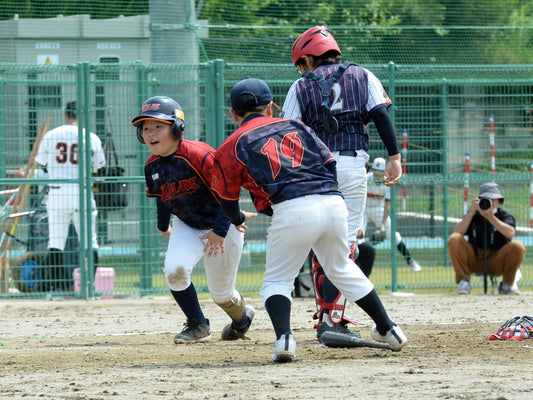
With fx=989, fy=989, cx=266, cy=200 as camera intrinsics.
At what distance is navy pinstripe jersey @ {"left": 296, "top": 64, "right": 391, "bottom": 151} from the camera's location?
702 cm

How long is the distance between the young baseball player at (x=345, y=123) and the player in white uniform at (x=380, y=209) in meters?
5.61

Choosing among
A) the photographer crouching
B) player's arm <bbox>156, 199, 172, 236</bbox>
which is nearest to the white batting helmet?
the photographer crouching

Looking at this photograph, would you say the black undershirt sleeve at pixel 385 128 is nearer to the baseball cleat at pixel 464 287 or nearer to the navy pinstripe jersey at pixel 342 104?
the navy pinstripe jersey at pixel 342 104

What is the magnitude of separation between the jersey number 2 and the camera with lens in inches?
228

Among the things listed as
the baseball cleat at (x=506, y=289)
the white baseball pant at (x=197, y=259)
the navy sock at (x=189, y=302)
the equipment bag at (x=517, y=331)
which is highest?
the white baseball pant at (x=197, y=259)

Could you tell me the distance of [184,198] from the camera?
7.42m

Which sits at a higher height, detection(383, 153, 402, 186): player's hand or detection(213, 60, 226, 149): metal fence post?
detection(213, 60, 226, 149): metal fence post

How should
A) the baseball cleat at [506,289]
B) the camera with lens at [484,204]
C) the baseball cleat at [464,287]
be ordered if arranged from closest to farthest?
1. the camera with lens at [484,204]
2. the baseball cleat at [506,289]
3. the baseball cleat at [464,287]

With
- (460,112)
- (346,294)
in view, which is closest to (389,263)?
(460,112)

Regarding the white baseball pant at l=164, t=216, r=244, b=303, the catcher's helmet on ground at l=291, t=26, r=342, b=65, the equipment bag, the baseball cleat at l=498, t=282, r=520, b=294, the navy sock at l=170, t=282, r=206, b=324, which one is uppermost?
the catcher's helmet on ground at l=291, t=26, r=342, b=65

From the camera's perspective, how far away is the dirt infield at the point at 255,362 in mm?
5180

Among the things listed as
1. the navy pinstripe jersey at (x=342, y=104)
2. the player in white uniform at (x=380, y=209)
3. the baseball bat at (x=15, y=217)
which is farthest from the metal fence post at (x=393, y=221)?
the navy pinstripe jersey at (x=342, y=104)

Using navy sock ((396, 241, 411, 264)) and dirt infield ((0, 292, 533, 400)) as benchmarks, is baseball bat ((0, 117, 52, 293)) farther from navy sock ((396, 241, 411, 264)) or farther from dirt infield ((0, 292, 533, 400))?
navy sock ((396, 241, 411, 264))

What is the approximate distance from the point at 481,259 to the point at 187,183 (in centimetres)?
555
